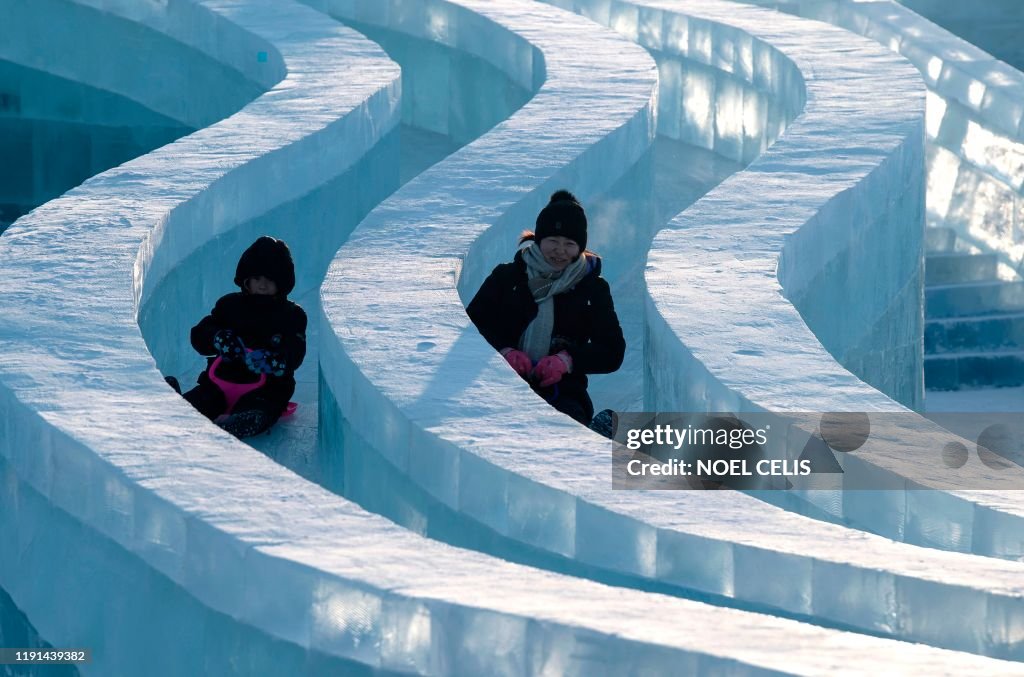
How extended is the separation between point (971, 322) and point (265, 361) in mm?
9276

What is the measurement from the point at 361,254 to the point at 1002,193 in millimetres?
8516

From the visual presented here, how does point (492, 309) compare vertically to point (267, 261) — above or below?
below

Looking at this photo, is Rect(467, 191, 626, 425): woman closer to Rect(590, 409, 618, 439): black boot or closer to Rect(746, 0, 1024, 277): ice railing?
Rect(590, 409, 618, 439): black boot

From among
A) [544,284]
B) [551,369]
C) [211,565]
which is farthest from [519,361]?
[211,565]

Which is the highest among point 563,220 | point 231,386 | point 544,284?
point 563,220

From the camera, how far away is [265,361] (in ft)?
25.2

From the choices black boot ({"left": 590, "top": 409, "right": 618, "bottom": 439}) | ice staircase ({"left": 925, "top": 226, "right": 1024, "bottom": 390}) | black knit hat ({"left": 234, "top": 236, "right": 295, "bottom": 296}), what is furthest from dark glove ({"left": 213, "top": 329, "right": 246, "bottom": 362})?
ice staircase ({"left": 925, "top": 226, "right": 1024, "bottom": 390})

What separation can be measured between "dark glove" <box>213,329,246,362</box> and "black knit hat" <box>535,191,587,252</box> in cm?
126

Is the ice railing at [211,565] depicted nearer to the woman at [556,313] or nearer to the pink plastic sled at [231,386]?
the pink plastic sled at [231,386]

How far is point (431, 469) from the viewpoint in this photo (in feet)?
19.7

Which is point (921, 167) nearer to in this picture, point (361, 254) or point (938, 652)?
point (361, 254)

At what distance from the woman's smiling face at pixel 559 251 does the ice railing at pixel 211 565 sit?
1.56 m

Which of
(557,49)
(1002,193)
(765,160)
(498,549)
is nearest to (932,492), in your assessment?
(498,549)

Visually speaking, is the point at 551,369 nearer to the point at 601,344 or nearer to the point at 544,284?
the point at 601,344
